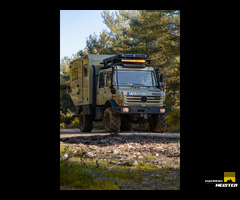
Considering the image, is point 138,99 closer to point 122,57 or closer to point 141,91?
point 141,91

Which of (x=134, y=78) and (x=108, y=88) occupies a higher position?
(x=134, y=78)

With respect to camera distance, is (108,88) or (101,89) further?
(101,89)

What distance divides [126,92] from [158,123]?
86.6 inches

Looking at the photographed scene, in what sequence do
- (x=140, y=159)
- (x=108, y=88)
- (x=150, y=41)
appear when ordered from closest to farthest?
(x=140, y=159), (x=108, y=88), (x=150, y=41)

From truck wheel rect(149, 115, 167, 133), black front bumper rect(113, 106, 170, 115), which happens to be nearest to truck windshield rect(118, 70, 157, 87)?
black front bumper rect(113, 106, 170, 115)

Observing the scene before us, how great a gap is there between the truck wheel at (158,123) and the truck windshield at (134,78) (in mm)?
1476

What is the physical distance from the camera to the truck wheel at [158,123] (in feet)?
52.9

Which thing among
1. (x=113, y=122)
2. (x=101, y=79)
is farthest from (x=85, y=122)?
(x=113, y=122)

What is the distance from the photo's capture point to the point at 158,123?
53.5 ft

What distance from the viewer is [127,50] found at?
32562 millimetres

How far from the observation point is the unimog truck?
1547 cm
